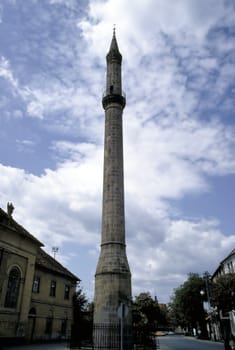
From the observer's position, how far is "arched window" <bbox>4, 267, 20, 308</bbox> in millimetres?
20934

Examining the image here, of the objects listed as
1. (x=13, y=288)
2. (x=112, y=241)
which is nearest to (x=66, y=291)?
(x=13, y=288)

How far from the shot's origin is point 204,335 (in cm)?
4109

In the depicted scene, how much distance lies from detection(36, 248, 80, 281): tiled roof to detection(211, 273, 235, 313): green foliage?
46.3 ft

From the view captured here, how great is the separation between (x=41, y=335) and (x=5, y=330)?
6.22 metres

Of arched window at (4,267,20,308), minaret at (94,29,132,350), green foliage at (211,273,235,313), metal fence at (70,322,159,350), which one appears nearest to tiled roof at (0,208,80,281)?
arched window at (4,267,20,308)

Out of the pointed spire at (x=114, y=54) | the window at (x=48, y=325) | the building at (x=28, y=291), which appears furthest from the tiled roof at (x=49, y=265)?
the pointed spire at (x=114, y=54)

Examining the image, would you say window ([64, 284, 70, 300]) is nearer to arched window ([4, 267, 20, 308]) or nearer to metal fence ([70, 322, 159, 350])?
arched window ([4, 267, 20, 308])

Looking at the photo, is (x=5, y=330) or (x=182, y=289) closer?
(x=5, y=330)

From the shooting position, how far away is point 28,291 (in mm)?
22875

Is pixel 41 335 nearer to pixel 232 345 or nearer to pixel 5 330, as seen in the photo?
pixel 5 330

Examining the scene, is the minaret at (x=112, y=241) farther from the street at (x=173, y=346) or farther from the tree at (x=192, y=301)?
the tree at (x=192, y=301)

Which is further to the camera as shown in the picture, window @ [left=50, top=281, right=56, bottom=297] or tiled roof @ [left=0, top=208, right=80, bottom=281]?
window @ [left=50, top=281, right=56, bottom=297]

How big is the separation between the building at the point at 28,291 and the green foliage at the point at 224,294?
1424 cm

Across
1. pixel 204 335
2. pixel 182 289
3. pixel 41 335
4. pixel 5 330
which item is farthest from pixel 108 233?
pixel 204 335
